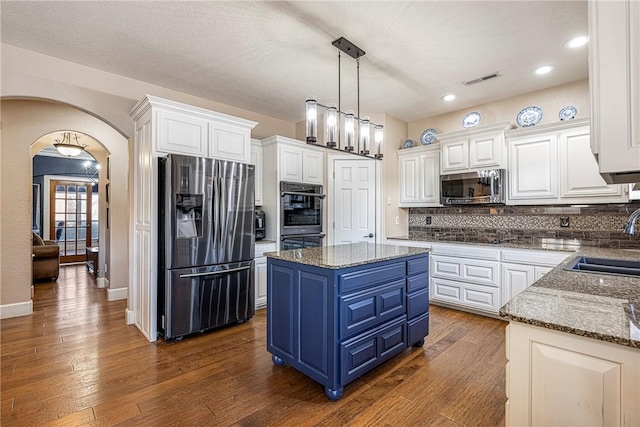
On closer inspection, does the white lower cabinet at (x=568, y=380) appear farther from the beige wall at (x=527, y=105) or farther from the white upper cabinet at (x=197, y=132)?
the beige wall at (x=527, y=105)

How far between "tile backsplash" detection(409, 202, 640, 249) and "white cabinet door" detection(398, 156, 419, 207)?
1.13ft

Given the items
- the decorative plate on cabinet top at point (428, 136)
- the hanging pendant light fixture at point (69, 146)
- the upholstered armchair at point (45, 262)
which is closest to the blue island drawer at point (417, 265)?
the decorative plate on cabinet top at point (428, 136)

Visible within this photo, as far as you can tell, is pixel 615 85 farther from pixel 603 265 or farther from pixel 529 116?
pixel 529 116

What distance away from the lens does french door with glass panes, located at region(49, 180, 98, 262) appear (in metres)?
7.68

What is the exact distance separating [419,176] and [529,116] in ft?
4.82

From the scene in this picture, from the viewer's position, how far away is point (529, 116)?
3.73 metres

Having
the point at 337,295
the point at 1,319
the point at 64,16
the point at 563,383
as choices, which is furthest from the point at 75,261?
the point at 563,383

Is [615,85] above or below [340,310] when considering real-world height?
above

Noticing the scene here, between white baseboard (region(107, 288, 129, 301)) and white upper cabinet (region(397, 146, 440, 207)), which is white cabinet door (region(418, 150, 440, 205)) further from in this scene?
white baseboard (region(107, 288, 129, 301))

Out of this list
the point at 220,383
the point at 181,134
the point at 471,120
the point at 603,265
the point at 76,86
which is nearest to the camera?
the point at 220,383

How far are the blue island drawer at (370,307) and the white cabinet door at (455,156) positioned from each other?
215 centimetres

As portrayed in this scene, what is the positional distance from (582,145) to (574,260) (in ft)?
5.37

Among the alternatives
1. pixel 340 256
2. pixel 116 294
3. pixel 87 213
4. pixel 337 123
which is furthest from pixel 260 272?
pixel 87 213

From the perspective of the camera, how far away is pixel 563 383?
1.01 metres
